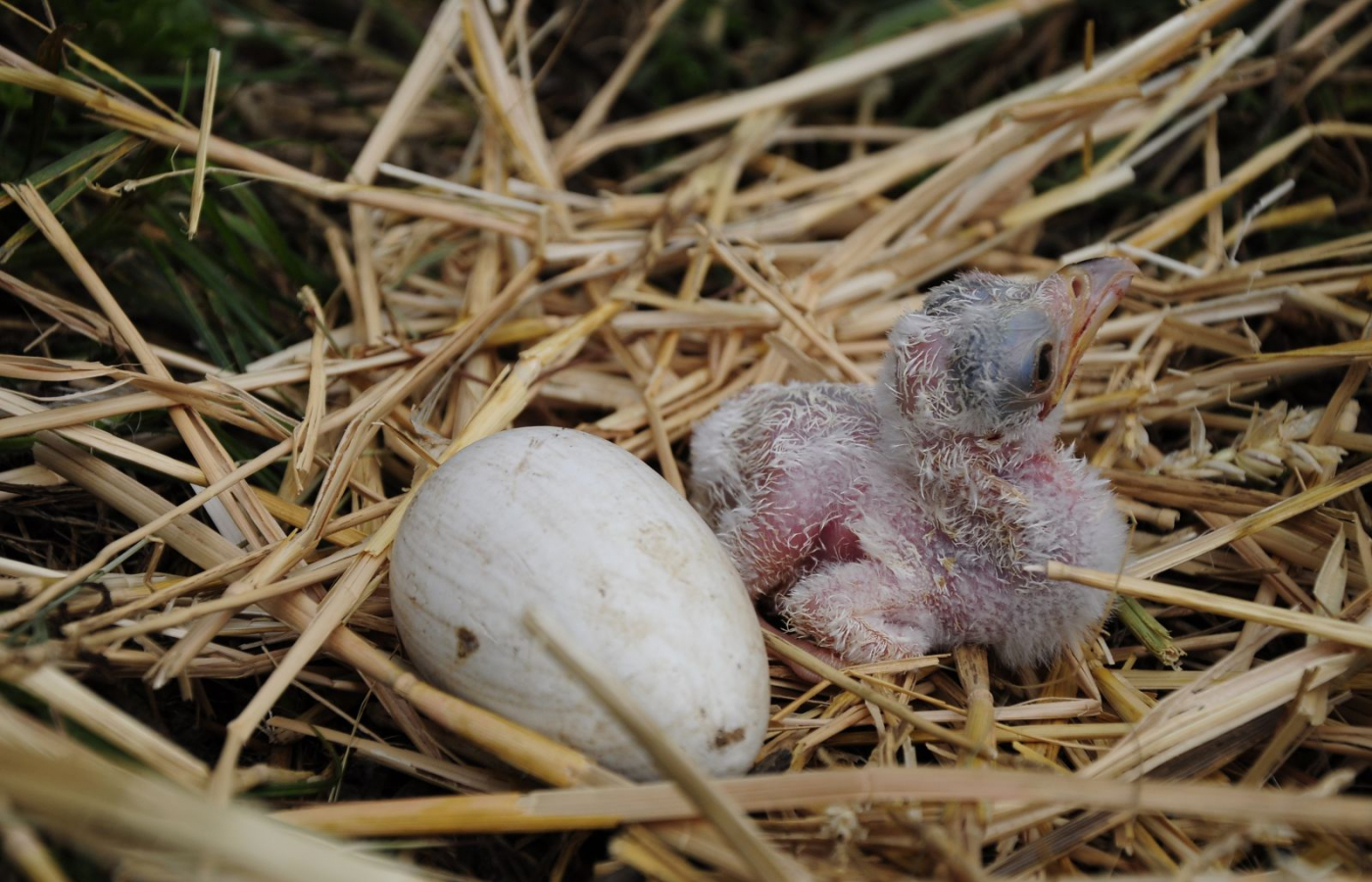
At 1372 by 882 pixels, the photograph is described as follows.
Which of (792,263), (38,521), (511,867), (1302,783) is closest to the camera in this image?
(511,867)

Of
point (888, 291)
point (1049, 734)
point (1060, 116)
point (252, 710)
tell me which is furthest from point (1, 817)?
point (1060, 116)

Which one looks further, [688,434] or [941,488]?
[688,434]

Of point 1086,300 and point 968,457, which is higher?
point 1086,300

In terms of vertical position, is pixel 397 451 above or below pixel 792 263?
below

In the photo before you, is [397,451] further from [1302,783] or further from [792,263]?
[1302,783]

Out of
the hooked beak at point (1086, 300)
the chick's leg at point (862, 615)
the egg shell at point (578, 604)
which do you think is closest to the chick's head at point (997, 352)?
the hooked beak at point (1086, 300)

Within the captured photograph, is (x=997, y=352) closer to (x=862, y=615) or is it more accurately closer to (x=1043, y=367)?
(x=1043, y=367)

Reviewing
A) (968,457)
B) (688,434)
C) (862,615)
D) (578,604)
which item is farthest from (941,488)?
(578,604)

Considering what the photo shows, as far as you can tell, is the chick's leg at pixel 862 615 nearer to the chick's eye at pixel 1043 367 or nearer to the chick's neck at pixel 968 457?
the chick's neck at pixel 968 457
